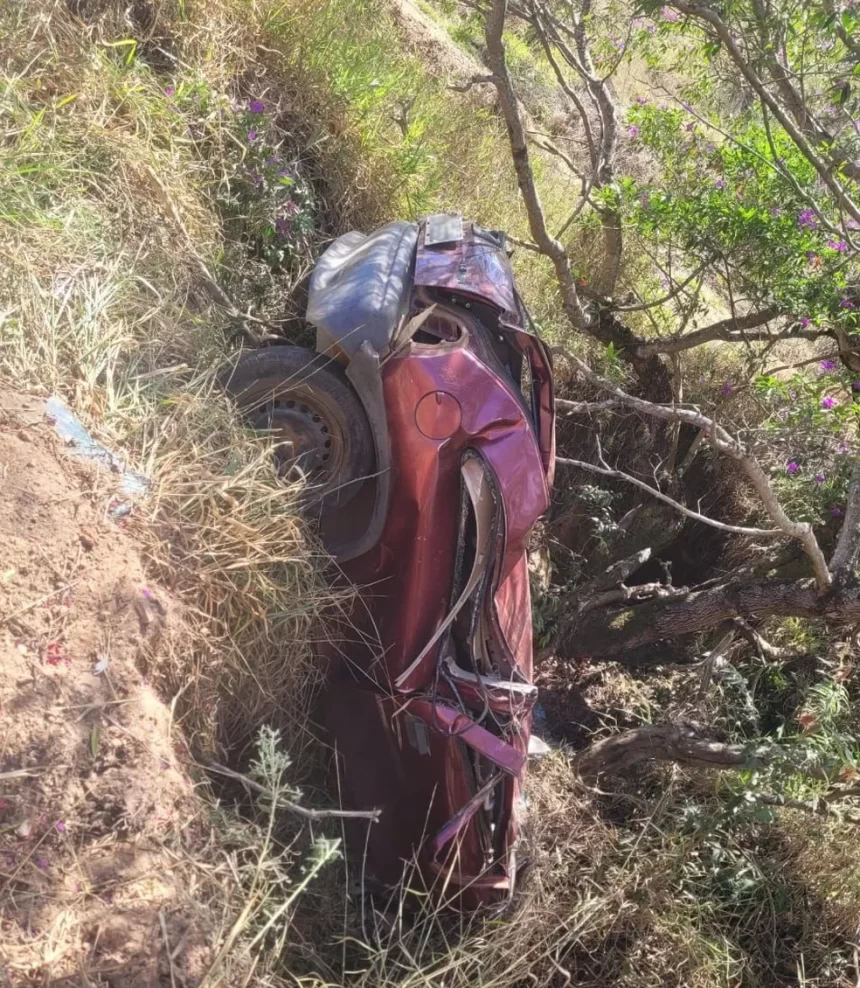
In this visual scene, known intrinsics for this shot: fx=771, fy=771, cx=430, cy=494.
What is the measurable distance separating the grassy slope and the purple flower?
7.04 feet

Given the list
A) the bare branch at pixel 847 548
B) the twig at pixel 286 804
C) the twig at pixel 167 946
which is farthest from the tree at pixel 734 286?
the twig at pixel 167 946

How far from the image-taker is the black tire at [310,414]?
3.09 meters

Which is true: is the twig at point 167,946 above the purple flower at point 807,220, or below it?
below

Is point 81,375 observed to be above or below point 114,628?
above

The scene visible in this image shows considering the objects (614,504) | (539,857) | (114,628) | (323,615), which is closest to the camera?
(114,628)

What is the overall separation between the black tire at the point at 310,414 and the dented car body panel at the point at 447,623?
0.20 m

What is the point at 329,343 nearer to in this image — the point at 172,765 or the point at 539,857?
the point at 172,765

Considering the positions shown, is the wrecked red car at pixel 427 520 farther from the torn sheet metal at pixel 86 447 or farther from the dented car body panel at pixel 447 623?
the torn sheet metal at pixel 86 447

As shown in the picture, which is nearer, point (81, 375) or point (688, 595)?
point (81, 375)

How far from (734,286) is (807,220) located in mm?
700

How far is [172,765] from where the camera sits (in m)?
2.27

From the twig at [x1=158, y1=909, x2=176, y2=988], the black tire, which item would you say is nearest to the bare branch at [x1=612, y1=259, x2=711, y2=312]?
the black tire

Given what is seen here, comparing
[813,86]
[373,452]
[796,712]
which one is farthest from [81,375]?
[813,86]

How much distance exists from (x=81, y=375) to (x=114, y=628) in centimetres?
98
